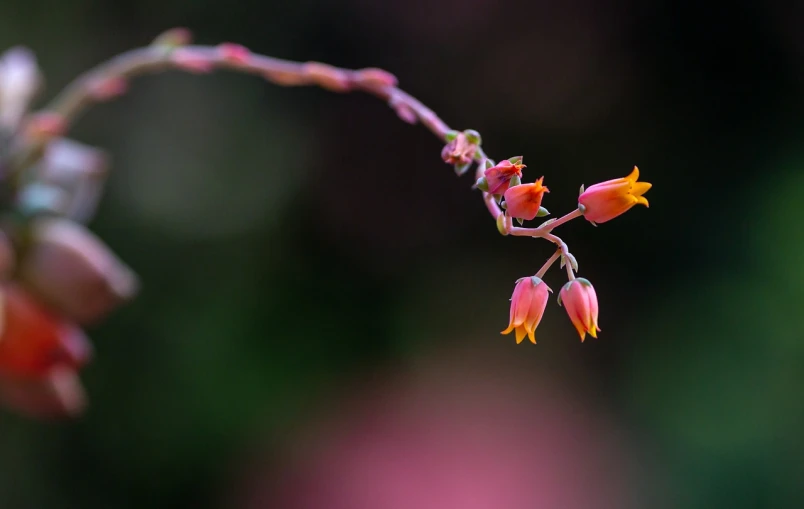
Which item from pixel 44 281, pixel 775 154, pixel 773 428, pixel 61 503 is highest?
pixel 775 154

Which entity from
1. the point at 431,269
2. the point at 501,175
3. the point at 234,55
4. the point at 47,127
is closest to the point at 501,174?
the point at 501,175

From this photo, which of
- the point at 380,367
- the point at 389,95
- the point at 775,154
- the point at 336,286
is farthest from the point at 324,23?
the point at 389,95

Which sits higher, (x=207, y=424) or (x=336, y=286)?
(x=336, y=286)

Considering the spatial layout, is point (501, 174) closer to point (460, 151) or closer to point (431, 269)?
point (460, 151)

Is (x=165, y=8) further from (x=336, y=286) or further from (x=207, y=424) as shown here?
(x=207, y=424)

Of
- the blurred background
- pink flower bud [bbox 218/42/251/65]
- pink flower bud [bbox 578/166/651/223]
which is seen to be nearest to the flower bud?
pink flower bud [bbox 218/42/251/65]

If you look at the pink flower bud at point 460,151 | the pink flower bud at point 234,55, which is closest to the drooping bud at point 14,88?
the pink flower bud at point 234,55

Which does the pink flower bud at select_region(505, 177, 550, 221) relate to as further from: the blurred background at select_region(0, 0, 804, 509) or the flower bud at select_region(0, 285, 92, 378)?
the blurred background at select_region(0, 0, 804, 509)
